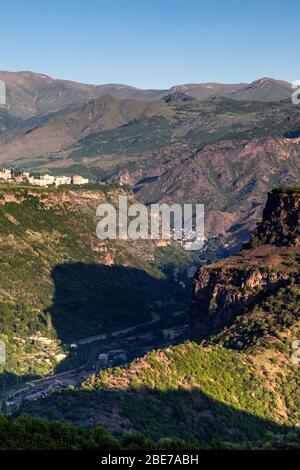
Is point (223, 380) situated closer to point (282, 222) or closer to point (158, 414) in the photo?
point (158, 414)

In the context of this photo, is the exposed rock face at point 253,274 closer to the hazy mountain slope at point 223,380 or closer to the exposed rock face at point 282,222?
the exposed rock face at point 282,222

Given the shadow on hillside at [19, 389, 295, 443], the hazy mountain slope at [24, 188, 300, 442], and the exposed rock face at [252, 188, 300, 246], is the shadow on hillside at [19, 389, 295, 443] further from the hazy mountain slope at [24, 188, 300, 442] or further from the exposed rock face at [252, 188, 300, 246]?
the exposed rock face at [252, 188, 300, 246]

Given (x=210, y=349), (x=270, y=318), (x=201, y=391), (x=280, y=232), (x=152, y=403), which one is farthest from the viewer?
(x=280, y=232)

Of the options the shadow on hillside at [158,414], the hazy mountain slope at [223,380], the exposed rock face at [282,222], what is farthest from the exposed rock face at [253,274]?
the shadow on hillside at [158,414]

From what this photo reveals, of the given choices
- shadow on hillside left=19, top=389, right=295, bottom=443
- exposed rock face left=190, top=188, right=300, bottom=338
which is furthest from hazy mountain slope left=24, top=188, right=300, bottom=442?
exposed rock face left=190, top=188, right=300, bottom=338
